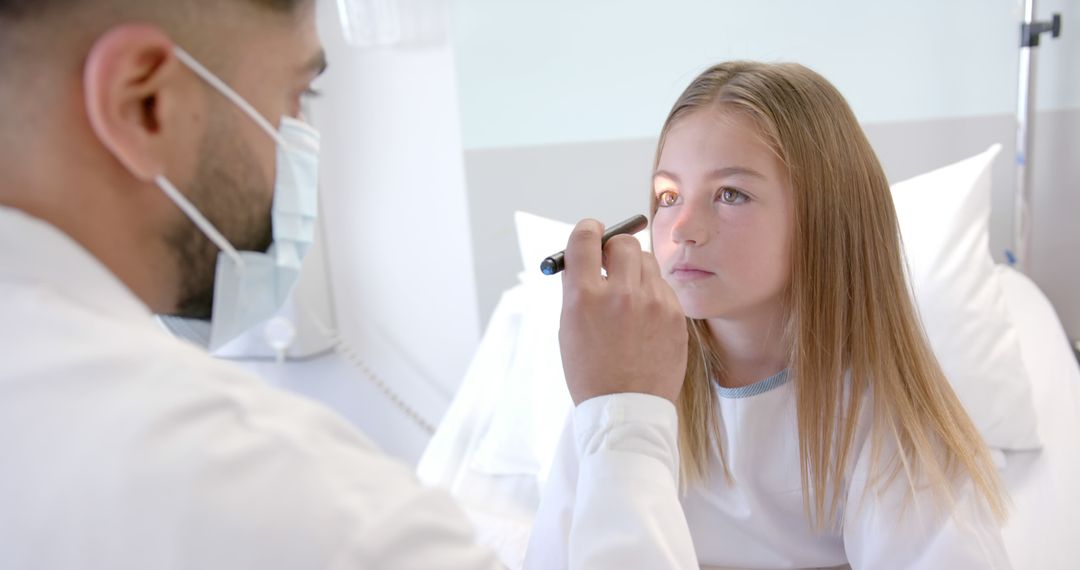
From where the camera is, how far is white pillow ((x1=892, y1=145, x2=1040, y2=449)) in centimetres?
144

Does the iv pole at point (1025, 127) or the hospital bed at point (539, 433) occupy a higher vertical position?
the iv pole at point (1025, 127)

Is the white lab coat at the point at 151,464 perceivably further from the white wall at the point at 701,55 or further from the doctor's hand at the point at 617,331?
the white wall at the point at 701,55

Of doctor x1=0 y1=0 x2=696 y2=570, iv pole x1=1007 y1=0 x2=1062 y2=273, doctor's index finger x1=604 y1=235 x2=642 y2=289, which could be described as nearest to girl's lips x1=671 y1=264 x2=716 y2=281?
doctor's index finger x1=604 y1=235 x2=642 y2=289

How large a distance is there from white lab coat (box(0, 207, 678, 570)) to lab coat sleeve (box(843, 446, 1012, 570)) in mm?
629

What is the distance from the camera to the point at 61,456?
44 cm

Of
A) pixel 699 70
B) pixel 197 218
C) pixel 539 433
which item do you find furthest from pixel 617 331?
pixel 699 70

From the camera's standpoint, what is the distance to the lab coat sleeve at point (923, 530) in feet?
3.05

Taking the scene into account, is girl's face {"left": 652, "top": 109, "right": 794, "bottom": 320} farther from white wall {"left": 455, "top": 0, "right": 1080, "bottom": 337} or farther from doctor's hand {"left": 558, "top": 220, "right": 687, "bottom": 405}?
white wall {"left": 455, "top": 0, "right": 1080, "bottom": 337}

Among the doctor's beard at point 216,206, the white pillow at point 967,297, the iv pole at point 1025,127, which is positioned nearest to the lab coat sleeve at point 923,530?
the white pillow at point 967,297

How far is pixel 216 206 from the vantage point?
2.10 ft

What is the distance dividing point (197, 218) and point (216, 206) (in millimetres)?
18

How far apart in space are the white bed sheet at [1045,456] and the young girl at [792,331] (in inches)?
8.6

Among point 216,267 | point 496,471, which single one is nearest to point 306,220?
point 216,267

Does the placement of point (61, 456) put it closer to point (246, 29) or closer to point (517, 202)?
point (246, 29)
